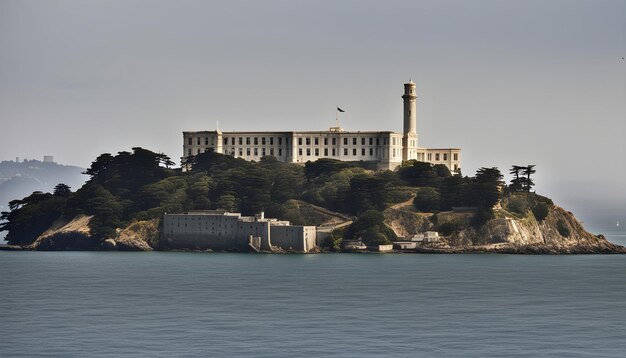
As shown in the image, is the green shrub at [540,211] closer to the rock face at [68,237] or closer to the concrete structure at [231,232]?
the concrete structure at [231,232]

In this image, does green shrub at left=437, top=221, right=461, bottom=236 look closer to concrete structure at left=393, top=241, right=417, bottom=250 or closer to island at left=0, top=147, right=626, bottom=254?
island at left=0, top=147, right=626, bottom=254

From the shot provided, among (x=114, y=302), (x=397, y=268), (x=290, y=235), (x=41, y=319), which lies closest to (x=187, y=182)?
(x=290, y=235)

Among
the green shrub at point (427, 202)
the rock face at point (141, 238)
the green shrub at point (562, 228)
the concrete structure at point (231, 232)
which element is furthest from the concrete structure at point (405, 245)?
the rock face at point (141, 238)

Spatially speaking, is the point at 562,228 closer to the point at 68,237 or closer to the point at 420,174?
the point at 420,174

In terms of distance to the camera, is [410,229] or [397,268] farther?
[410,229]

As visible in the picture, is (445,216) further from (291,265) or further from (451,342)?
(451,342)
